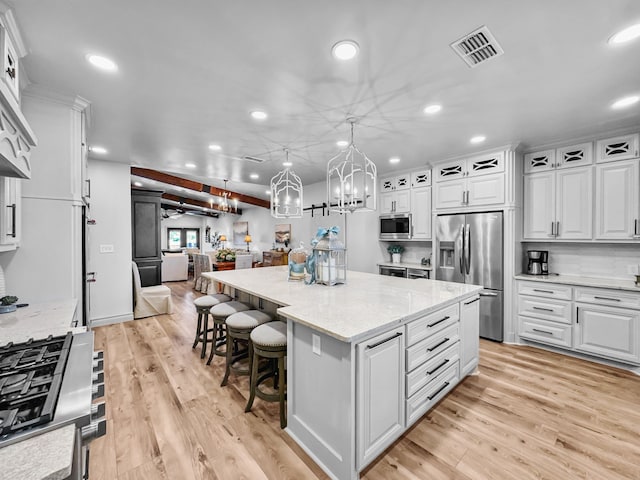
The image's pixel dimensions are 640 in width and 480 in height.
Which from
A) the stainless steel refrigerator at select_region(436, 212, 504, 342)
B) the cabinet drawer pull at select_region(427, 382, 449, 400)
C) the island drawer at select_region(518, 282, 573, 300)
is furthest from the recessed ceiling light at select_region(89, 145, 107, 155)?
the island drawer at select_region(518, 282, 573, 300)

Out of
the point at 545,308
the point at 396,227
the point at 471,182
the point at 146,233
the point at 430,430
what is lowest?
the point at 430,430

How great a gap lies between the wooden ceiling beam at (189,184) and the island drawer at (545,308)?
751 cm

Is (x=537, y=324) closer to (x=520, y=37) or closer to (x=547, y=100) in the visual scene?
(x=547, y=100)

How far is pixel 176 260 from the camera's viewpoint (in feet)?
28.2

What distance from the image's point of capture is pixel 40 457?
0.65 m

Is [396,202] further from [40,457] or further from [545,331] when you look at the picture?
[40,457]

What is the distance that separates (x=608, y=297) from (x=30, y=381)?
14.9 feet

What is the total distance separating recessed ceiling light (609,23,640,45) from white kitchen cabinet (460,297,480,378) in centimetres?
197

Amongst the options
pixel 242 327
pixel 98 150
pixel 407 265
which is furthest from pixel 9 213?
pixel 407 265

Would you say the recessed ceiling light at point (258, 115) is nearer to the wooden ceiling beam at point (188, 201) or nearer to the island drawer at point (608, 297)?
the island drawer at point (608, 297)

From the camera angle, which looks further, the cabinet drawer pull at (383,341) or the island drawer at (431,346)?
the island drawer at (431,346)

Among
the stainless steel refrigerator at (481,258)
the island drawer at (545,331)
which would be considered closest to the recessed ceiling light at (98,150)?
the stainless steel refrigerator at (481,258)

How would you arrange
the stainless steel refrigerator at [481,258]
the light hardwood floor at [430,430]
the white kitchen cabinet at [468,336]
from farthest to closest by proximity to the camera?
the stainless steel refrigerator at [481,258] → the white kitchen cabinet at [468,336] → the light hardwood floor at [430,430]

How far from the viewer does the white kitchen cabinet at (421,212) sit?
14.9 feet
